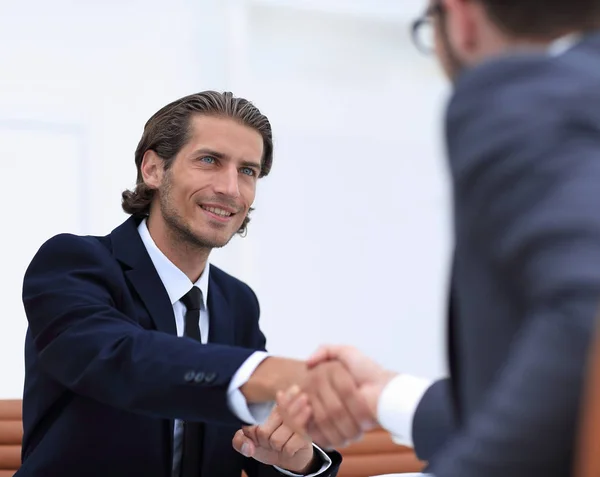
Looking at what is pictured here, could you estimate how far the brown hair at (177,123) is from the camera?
2414 millimetres

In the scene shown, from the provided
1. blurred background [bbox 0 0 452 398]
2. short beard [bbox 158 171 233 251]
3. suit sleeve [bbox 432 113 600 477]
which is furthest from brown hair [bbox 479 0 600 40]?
blurred background [bbox 0 0 452 398]

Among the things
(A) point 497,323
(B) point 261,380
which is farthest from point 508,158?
(B) point 261,380

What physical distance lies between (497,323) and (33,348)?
147cm

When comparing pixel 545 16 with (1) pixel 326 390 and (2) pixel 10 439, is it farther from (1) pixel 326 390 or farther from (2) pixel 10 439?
(2) pixel 10 439

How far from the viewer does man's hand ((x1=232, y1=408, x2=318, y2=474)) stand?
2.07 metres

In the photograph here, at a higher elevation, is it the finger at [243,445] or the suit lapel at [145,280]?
the suit lapel at [145,280]

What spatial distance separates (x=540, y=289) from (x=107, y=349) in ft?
3.94

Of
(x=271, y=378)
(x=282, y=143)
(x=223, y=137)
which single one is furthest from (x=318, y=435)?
(x=282, y=143)

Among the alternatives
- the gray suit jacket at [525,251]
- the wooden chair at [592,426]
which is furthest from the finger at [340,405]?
the wooden chair at [592,426]

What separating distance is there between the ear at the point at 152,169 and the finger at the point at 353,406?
3.07 feet

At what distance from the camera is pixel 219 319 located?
2.27 metres

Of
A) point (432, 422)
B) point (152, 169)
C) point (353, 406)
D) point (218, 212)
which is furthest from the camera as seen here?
point (152, 169)

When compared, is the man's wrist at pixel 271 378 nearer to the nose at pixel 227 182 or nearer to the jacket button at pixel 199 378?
the jacket button at pixel 199 378

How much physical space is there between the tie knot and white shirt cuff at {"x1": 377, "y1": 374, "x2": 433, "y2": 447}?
729 millimetres
